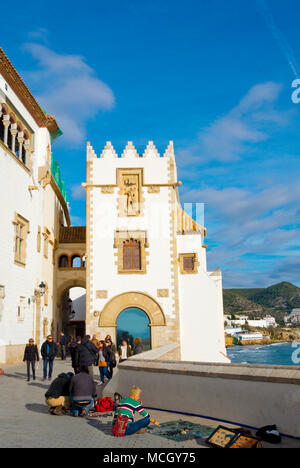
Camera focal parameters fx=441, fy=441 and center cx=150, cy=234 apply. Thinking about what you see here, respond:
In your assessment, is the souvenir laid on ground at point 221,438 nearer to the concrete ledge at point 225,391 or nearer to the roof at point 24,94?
the concrete ledge at point 225,391

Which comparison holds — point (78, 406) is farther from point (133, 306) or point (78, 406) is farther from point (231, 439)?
point (133, 306)

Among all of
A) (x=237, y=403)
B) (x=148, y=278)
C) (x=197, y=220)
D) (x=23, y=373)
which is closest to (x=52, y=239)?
(x=148, y=278)

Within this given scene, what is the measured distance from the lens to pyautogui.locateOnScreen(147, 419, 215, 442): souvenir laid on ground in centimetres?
793

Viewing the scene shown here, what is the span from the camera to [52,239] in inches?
1282

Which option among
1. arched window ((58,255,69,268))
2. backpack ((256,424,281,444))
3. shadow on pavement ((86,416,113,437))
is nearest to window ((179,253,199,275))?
arched window ((58,255,69,268))

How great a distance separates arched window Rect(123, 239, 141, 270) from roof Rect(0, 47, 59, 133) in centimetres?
1021

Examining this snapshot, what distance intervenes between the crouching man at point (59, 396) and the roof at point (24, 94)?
1777 centimetres

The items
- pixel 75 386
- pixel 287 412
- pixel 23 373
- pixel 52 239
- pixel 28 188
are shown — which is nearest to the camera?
pixel 287 412

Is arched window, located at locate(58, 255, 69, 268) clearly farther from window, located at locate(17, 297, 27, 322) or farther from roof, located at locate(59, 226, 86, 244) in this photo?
window, located at locate(17, 297, 27, 322)

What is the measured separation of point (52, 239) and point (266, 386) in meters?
26.5

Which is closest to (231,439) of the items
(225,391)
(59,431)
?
(225,391)

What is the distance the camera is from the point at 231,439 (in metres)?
7.06

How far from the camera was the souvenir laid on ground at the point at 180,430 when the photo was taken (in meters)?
7.93
